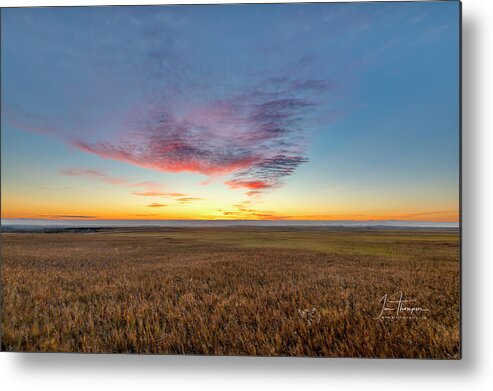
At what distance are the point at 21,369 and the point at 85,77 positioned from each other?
2.62 m

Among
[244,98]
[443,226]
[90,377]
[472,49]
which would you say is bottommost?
[90,377]

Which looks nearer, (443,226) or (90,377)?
(443,226)

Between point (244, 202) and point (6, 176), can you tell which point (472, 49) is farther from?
point (6, 176)

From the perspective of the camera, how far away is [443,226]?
2896 millimetres

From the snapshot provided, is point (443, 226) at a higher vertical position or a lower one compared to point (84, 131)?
lower

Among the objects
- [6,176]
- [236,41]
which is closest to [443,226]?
[236,41]

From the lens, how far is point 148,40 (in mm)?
3119

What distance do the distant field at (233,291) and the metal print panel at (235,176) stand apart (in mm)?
14

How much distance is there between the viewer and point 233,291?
Result: 3.16m

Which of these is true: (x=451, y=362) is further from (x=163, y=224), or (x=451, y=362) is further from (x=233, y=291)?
(x=163, y=224)

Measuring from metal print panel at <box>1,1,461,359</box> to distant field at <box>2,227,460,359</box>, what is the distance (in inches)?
0.5

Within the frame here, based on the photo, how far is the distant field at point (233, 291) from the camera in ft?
9.43
